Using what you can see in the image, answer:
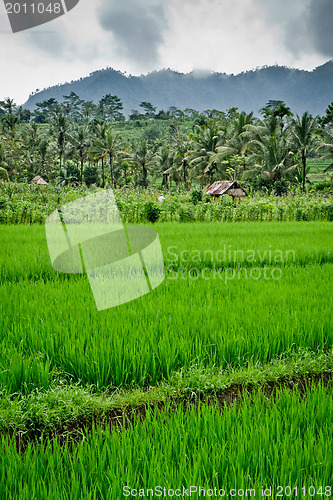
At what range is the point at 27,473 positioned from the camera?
119 centimetres

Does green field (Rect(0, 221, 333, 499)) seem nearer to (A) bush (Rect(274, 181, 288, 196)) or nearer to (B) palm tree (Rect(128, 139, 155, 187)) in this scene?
(A) bush (Rect(274, 181, 288, 196))

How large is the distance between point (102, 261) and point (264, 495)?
3.59 m

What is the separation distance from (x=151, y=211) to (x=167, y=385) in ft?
32.9

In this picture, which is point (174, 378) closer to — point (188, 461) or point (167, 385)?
point (167, 385)

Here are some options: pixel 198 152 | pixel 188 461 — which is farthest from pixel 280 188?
pixel 188 461

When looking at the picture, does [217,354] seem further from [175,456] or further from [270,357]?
[175,456]

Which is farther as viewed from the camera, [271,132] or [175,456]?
[271,132]

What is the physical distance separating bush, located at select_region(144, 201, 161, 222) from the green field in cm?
780

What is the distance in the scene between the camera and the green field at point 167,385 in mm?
1187

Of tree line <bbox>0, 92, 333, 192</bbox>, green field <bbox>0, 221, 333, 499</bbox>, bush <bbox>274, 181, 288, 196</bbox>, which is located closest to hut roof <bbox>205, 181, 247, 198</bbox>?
bush <bbox>274, 181, 288, 196</bbox>

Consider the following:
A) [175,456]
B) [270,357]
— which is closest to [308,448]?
[175,456]

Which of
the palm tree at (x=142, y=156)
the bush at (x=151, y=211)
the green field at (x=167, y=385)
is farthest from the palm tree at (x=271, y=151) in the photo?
the green field at (x=167, y=385)

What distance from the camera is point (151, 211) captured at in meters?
11.8

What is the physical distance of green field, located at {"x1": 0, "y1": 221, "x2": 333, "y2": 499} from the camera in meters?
1.19
